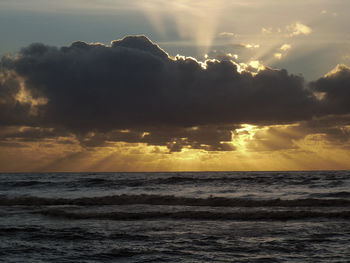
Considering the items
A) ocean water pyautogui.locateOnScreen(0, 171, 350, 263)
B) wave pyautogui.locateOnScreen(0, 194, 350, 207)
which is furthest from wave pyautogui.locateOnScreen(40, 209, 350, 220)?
wave pyautogui.locateOnScreen(0, 194, 350, 207)

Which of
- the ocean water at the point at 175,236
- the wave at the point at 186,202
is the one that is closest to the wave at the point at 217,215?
the ocean water at the point at 175,236

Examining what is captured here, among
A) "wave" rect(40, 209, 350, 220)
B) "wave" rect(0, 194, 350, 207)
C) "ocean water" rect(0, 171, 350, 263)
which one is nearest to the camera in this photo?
"ocean water" rect(0, 171, 350, 263)

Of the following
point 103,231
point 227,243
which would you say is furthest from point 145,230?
point 227,243

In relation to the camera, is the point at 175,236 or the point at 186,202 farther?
the point at 186,202

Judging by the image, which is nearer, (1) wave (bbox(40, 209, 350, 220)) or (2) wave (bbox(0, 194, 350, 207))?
(1) wave (bbox(40, 209, 350, 220))

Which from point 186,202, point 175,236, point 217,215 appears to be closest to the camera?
point 175,236

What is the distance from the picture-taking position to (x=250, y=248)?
12.3 m

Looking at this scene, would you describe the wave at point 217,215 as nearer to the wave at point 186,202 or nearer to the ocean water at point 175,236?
the ocean water at point 175,236

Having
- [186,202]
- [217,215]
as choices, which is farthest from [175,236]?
[186,202]

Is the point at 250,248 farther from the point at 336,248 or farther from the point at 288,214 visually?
the point at 288,214

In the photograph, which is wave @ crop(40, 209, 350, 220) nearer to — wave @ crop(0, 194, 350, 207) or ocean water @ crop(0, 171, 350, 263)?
ocean water @ crop(0, 171, 350, 263)

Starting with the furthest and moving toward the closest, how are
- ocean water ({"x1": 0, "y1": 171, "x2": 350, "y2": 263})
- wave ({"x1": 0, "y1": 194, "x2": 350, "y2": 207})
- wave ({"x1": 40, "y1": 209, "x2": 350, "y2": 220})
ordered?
wave ({"x1": 0, "y1": 194, "x2": 350, "y2": 207}) → wave ({"x1": 40, "y1": 209, "x2": 350, "y2": 220}) → ocean water ({"x1": 0, "y1": 171, "x2": 350, "y2": 263})

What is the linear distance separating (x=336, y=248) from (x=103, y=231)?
8.75 m

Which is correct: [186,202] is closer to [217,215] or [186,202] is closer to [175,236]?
[217,215]
